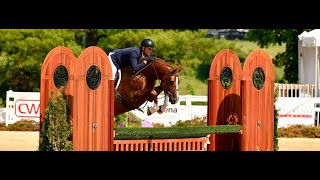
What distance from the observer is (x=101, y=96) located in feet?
31.9

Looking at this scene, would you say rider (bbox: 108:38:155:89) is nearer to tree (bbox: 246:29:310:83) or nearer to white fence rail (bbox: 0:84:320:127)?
white fence rail (bbox: 0:84:320:127)

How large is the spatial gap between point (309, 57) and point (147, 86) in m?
10.9

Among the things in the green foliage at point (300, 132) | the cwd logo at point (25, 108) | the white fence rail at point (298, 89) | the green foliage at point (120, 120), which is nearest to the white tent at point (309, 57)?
the white fence rail at point (298, 89)

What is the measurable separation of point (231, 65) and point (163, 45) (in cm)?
1236

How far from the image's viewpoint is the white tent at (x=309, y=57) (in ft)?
64.2

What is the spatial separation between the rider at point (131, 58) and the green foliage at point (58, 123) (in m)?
1.01

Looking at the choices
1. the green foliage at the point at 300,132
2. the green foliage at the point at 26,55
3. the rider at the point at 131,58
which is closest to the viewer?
the rider at the point at 131,58

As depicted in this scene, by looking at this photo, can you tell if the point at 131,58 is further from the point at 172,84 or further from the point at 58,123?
the point at 58,123

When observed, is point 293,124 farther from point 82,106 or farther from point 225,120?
point 82,106

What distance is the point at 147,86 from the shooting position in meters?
10.5

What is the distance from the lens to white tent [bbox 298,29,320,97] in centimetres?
1956

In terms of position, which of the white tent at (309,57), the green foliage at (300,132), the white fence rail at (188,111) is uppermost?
the white tent at (309,57)

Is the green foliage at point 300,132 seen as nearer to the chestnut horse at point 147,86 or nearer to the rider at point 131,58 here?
the chestnut horse at point 147,86

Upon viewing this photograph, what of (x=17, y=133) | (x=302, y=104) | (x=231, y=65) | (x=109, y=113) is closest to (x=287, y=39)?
(x=302, y=104)
